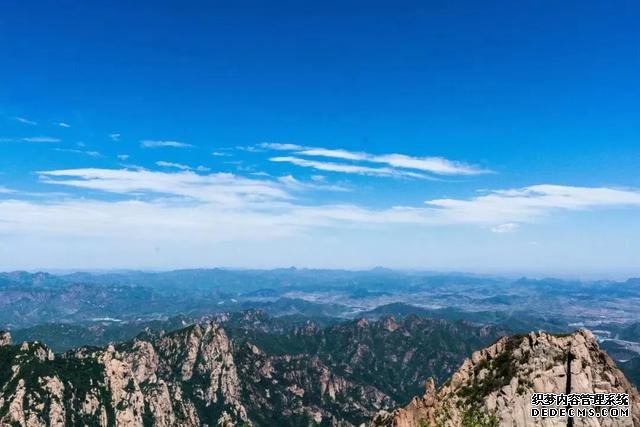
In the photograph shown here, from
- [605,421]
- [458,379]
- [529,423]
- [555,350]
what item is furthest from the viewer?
[458,379]

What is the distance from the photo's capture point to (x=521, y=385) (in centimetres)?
11256

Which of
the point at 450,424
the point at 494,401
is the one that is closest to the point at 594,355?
the point at 494,401

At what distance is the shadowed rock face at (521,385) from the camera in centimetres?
10831

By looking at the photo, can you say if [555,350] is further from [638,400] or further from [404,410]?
[404,410]

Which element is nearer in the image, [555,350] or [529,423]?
[529,423]

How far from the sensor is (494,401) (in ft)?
372

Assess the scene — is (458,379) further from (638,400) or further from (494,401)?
(638,400)

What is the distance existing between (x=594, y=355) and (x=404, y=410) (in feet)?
147

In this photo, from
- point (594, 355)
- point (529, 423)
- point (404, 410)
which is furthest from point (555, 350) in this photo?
point (404, 410)

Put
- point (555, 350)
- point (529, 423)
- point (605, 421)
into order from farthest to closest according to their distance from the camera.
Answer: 1. point (555, 350)
2. point (529, 423)
3. point (605, 421)

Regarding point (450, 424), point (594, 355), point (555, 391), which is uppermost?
point (594, 355)

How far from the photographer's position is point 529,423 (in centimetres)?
10875

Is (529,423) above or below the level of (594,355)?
below

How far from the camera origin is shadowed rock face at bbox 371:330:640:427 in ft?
355
